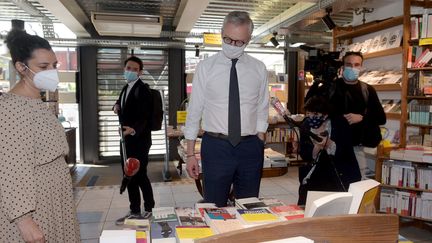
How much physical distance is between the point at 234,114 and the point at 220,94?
144 millimetres

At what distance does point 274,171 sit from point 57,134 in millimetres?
4441

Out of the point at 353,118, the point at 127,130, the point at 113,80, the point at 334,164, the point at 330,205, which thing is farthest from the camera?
the point at 113,80

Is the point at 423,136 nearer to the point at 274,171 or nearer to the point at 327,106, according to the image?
the point at 327,106

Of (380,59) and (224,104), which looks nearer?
(224,104)

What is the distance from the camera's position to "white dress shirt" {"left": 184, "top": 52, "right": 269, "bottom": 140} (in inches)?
78.2

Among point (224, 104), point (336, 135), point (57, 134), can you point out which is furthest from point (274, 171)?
point (57, 134)

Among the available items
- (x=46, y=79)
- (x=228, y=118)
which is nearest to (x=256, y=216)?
(x=228, y=118)

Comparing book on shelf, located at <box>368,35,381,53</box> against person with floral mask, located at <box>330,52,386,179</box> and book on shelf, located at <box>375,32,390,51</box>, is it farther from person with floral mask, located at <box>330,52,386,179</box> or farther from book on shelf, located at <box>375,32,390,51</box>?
person with floral mask, located at <box>330,52,386,179</box>

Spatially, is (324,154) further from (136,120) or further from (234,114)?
(136,120)

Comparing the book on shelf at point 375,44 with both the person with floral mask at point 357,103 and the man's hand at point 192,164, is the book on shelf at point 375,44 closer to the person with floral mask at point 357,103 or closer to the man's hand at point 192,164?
the person with floral mask at point 357,103

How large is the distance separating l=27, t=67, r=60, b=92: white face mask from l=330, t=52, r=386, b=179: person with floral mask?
2.01m

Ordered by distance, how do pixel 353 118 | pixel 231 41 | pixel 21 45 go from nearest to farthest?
pixel 21 45 < pixel 231 41 < pixel 353 118

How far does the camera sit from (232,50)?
1.98 m

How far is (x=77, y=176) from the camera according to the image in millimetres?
5895
